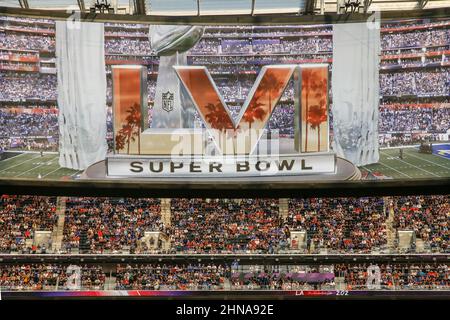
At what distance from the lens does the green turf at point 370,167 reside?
1905cm

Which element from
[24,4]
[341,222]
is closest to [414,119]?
[341,222]

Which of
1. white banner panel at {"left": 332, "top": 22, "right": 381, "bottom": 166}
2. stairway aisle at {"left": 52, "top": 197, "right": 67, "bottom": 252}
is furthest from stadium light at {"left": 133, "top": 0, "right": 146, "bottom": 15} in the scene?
stairway aisle at {"left": 52, "top": 197, "right": 67, "bottom": 252}

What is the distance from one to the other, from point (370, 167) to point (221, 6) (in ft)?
24.0

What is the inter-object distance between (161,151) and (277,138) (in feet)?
12.0

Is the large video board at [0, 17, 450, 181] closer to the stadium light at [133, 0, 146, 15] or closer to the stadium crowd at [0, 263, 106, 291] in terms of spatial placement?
the stadium light at [133, 0, 146, 15]

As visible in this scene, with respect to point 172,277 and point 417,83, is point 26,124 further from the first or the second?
point 417,83

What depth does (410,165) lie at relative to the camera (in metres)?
19.4

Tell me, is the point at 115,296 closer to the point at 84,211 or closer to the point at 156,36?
the point at 84,211

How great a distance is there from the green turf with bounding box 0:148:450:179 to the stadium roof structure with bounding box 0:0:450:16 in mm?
5112

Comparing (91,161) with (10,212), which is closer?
(91,161)

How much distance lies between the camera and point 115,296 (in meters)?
17.8
